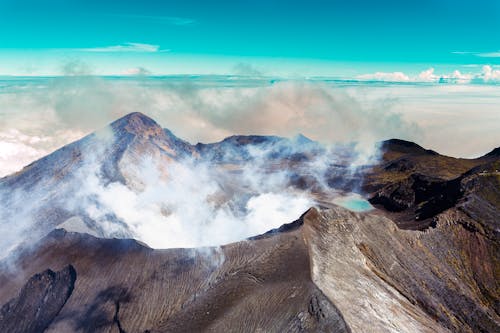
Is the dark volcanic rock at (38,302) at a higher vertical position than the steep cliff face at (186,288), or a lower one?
lower

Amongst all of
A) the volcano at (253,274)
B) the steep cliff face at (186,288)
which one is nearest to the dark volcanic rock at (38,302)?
the volcano at (253,274)

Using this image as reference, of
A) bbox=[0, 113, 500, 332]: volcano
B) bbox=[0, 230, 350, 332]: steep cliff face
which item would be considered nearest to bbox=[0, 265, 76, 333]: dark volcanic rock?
bbox=[0, 113, 500, 332]: volcano

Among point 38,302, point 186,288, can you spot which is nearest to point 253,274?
point 186,288

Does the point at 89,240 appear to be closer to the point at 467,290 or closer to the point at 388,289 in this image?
the point at 388,289

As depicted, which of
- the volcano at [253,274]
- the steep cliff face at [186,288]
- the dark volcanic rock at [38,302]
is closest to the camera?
the steep cliff face at [186,288]

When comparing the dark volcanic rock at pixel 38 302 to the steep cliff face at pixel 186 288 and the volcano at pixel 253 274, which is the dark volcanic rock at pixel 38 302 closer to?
the volcano at pixel 253 274

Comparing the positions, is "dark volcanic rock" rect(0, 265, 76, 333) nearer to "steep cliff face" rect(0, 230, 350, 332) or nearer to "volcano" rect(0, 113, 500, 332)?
"volcano" rect(0, 113, 500, 332)

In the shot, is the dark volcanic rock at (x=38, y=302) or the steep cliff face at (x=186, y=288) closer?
the steep cliff face at (x=186, y=288)

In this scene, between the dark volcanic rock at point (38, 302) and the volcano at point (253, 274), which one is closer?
the volcano at point (253, 274)

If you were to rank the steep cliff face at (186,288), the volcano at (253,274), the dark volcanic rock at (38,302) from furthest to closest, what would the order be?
the dark volcanic rock at (38,302), the volcano at (253,274), the steep cliff face at (186,288)
